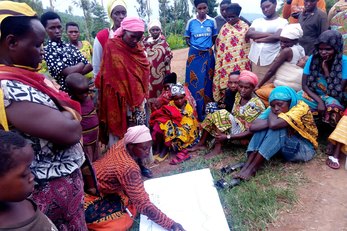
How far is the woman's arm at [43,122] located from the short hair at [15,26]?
283 mm

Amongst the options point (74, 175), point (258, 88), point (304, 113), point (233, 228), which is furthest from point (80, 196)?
point (258, 88)

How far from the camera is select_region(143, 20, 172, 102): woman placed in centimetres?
459

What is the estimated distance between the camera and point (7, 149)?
1.01 metres

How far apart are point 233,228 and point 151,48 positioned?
119 inches

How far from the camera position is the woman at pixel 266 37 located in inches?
154

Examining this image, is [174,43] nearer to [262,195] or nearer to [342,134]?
[342,134]

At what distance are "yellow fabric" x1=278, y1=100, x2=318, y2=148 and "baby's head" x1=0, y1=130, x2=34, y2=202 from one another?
2.42 meters

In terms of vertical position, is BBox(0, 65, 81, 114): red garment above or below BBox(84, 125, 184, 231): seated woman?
above

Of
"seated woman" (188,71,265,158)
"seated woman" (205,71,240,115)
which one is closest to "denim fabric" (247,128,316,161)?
"seated woman" (188,71,265,158)

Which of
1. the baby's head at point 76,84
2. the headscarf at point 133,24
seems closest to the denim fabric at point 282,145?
the headscarf at point 133,24

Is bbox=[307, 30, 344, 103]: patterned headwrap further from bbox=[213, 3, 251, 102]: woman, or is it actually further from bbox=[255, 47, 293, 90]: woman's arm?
bbox=[213, 3, 251, 102]: woman

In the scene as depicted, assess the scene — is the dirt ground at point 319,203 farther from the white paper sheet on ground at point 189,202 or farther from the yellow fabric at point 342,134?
the white paper sheet on ground at point 189,202

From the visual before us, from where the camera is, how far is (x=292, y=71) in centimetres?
366

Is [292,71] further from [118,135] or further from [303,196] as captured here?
[118,135]
